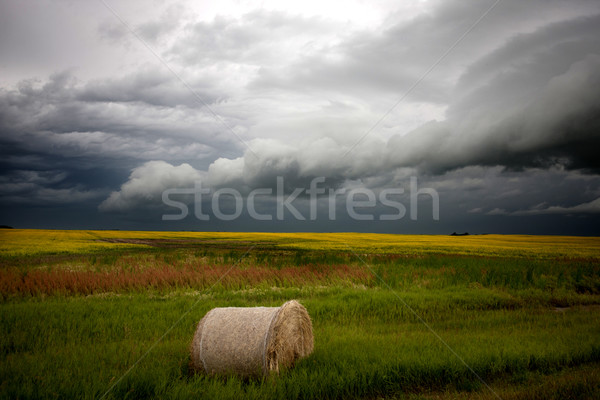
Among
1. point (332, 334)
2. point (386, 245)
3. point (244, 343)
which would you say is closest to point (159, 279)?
point (332, 334)

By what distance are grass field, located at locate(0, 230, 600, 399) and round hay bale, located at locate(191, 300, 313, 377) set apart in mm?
227

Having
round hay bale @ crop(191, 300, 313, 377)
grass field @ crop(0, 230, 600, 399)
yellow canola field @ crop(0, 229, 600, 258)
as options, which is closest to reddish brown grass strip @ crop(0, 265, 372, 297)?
grass field @ crop(0, 230, 600, 399)

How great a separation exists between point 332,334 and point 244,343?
304 centimetres

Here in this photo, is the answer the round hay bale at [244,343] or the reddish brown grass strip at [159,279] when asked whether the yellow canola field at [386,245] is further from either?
the round hay bale at [244,343]

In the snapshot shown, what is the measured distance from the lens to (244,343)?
5.96 metres

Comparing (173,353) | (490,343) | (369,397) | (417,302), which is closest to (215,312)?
(173,353)

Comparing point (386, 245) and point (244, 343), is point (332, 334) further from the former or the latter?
point (386, 245)

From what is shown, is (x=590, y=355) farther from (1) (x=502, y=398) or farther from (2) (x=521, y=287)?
(2) (x=521, y=287)

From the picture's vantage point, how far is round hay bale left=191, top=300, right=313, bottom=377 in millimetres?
5895

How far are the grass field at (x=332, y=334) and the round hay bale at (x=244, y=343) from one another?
0.74 ft

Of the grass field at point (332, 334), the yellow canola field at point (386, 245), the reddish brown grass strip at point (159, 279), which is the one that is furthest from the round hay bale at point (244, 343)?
the yellow canola field at point (386, 245)

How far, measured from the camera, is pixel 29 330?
819 cm

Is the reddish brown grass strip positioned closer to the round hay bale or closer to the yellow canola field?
the round hay bale

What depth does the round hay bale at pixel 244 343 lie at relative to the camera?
589 centimetres
